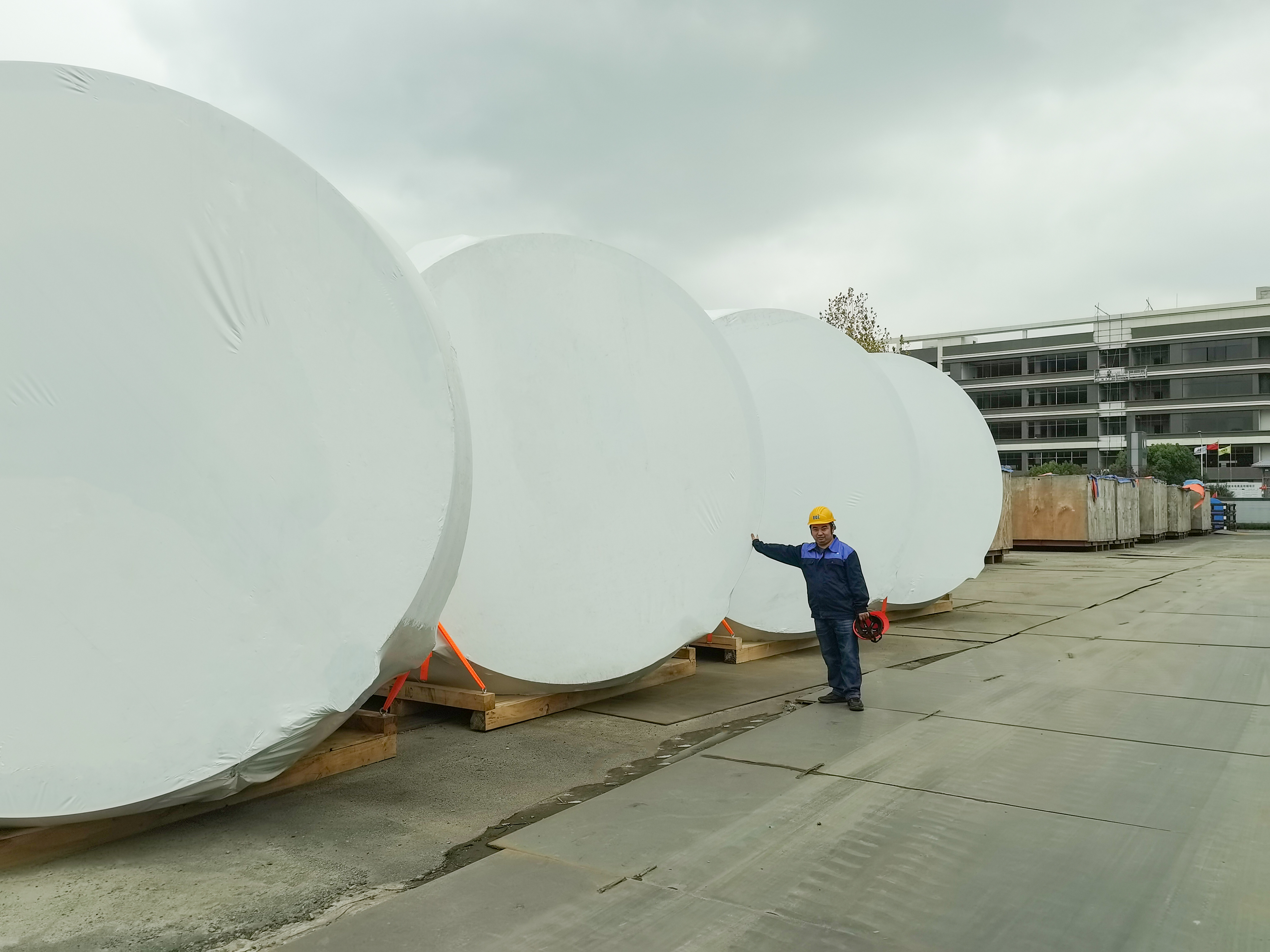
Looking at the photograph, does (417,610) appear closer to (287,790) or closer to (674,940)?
(287,790)

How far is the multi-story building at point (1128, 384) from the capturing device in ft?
213

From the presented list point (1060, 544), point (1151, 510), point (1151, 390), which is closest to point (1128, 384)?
point (1151, 390)

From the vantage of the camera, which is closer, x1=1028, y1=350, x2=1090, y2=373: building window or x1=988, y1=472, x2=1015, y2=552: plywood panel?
x1=988, y1=472, x2=1015, y2=552: plywood panel

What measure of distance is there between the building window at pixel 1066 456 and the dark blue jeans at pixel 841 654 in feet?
227

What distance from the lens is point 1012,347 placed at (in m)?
74.7

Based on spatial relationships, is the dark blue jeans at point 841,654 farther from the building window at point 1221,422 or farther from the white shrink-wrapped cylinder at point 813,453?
the building window at point 1221,422

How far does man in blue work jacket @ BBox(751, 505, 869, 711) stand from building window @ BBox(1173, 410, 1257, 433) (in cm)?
7012

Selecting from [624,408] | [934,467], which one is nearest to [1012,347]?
[934,467]

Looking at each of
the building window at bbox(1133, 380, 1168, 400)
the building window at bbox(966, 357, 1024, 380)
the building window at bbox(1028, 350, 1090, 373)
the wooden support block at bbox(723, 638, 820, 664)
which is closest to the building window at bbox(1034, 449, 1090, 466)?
the building window at bbox(1133, 380, 1168, 400)

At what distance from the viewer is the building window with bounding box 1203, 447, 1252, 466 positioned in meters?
64.4

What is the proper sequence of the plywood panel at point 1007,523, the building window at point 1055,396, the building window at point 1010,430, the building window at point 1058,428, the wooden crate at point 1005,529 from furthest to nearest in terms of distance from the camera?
the building window at point 1010,430 → the building window at point 1055,396 → the building window at point 1058,428 → the plywood panel at point 1007,523 → the wooden crate at point 1005,529

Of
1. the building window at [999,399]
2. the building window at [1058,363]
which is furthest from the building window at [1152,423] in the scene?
the building window at [999,399]

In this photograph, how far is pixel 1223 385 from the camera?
6600cm

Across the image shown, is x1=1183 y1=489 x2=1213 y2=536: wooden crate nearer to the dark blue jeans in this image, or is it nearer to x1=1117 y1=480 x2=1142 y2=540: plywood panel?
x1=1117 y1=480 x2=1142 y2=540: plywood panel
